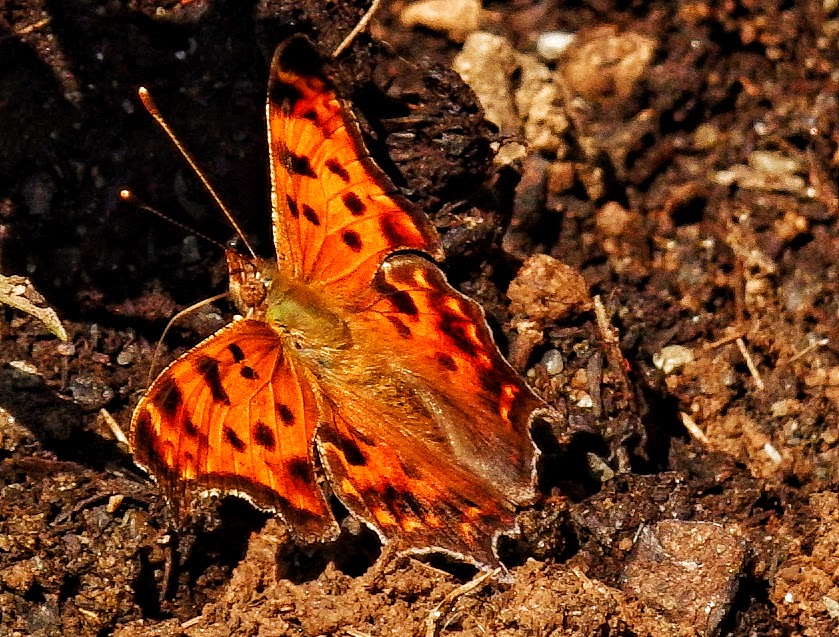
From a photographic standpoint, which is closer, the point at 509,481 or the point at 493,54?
the point at 509,481

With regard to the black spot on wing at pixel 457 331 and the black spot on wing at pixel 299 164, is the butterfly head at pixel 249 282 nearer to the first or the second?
the black spot on wing at pixel 299 164

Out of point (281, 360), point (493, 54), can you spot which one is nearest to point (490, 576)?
point (281, 360)

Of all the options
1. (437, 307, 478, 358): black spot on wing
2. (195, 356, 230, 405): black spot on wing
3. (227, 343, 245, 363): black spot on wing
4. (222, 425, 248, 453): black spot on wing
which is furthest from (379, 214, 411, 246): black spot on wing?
(222, 425, 248, 453): black spot on wing

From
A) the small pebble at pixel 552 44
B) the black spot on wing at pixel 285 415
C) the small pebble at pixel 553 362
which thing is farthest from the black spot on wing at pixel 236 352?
the small pebble at pixel 552 44

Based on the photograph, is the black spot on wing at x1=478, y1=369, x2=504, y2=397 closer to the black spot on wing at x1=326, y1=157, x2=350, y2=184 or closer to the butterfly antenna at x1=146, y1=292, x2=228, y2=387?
the black spot on wing at x1=326, y1=157, x2=350, y2=184

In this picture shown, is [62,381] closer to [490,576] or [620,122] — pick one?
[490,576]
